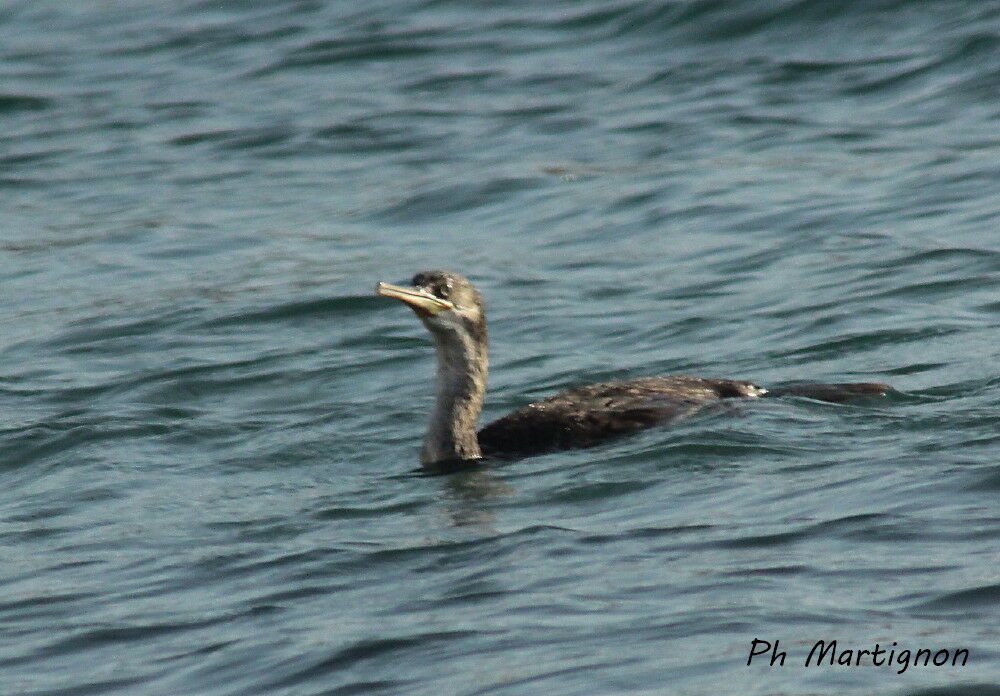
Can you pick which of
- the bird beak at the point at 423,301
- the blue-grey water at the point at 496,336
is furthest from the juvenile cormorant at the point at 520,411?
the blue-grey water at the point at 496,336

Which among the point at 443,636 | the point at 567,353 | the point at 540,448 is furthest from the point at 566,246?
the point at 443,636

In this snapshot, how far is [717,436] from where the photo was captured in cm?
898

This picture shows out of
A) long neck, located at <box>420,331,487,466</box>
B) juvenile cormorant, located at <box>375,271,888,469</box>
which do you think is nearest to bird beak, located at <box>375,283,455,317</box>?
juvenile cormorant, located at <box>375,271,888,469</box>

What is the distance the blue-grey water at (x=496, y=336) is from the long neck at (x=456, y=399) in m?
0.25

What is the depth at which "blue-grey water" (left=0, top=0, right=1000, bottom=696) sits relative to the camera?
21.6 ft

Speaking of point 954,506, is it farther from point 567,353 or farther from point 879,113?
point 879,113

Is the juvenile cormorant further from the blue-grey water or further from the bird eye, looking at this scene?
the blue-grey water

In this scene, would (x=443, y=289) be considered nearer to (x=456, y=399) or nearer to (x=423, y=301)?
(x=423, y=301)

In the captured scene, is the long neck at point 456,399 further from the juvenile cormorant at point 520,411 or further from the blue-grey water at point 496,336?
the blue-grey water at point 496,336

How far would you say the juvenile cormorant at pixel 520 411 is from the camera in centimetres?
934

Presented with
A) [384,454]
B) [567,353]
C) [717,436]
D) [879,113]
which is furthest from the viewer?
[879,113]

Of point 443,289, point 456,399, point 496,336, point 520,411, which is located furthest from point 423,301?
point 496,336

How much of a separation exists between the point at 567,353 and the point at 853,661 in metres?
6.00

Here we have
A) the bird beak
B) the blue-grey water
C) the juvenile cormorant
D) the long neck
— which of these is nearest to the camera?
the blue-grey water
